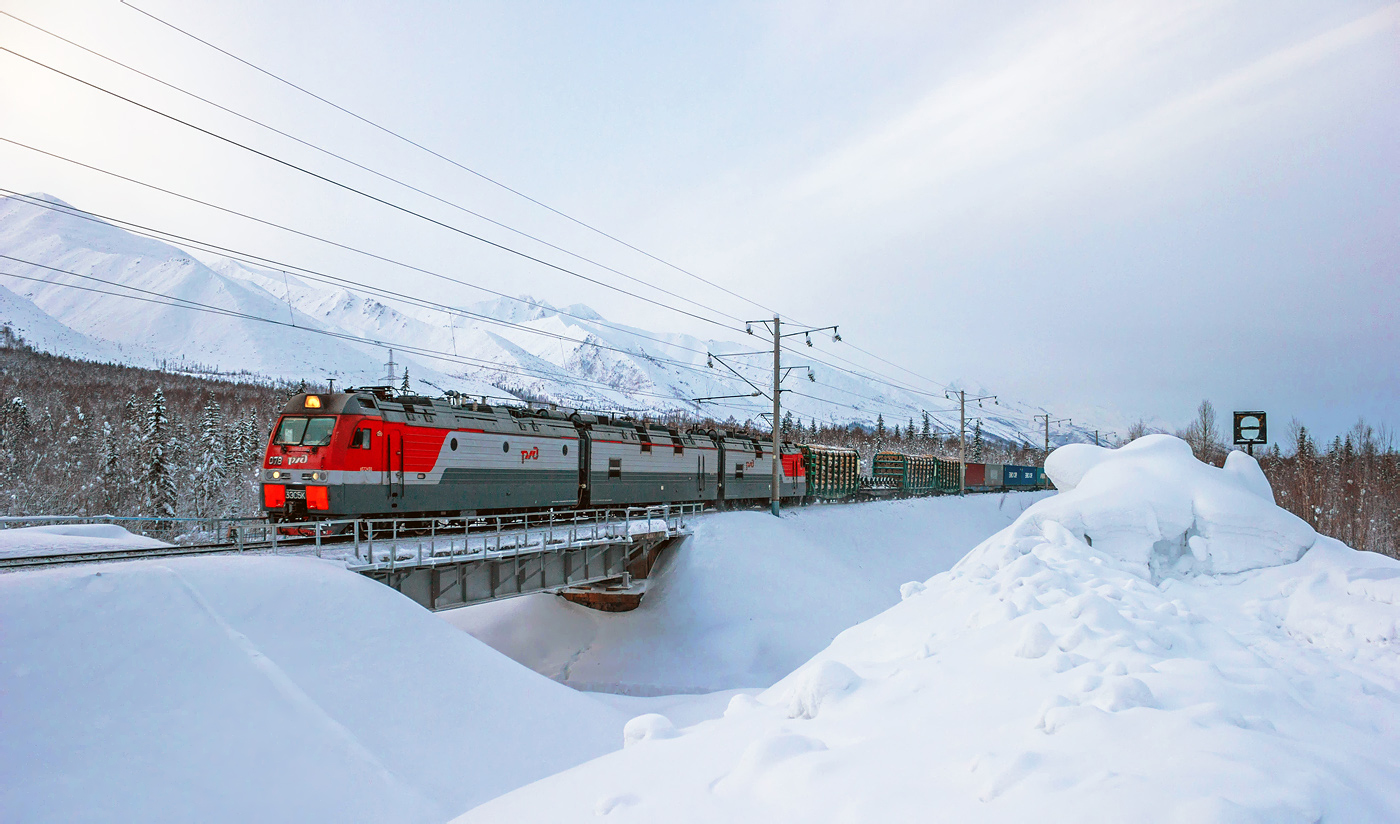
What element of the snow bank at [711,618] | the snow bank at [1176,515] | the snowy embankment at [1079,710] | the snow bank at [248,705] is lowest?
the snow bank at [711,618]

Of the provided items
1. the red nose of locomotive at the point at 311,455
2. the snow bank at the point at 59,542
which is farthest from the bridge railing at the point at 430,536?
the snow bank at the point at 59,542

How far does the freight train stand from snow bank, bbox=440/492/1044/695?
3.49 m

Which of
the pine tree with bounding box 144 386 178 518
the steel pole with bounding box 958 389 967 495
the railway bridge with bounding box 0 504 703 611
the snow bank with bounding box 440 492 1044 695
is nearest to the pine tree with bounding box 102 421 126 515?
the pine tree with bounding box 144 386 178 518

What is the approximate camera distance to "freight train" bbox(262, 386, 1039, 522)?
1853 centimetres

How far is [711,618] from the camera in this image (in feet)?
91.0

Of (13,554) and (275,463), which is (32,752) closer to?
(13,554)

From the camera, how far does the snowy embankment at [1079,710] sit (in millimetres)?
3377

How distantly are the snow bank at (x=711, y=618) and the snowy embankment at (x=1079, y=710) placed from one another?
17301 mm

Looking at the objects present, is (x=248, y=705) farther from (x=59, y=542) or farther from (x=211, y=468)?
(x=211, y=468)

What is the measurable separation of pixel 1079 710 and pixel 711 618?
24.5 meters

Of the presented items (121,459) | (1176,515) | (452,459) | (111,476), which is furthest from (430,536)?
(121,459)

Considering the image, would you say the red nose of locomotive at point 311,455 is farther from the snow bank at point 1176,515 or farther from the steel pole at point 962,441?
the steel pole at point 962,441

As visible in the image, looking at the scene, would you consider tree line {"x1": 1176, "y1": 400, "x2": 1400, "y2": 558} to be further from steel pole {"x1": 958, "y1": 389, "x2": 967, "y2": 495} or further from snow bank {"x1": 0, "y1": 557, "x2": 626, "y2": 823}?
snow bank {"x1": 0, "y1": 557, "x2": 626, "y2": 823}

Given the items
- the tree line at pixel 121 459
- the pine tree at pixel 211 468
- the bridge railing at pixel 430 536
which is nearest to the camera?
the bridge railing at pixel 430 536
